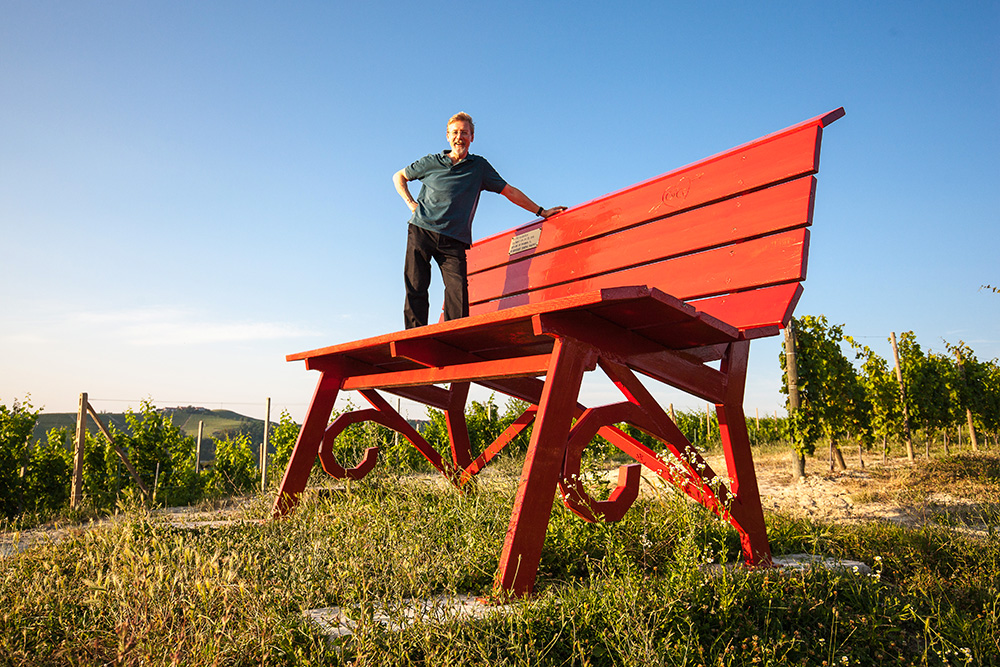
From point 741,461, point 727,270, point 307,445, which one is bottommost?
point 741,461

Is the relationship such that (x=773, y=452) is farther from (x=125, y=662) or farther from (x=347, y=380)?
(x=125, y=662)

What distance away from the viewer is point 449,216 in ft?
13.3

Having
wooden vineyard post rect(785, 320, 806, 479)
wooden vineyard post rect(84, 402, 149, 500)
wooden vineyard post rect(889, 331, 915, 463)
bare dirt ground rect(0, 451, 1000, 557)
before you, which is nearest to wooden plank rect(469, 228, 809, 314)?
bare dirt ground rect(0, 451, 1000, 557)

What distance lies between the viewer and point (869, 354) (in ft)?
42.7

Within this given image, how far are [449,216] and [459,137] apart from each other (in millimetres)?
610

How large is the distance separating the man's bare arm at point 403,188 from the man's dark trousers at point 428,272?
197 millimetres

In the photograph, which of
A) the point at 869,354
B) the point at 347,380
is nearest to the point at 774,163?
the point at 347,380

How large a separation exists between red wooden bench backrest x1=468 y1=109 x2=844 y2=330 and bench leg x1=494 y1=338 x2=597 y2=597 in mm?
1115

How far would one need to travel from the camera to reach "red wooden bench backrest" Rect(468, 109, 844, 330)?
308 cm

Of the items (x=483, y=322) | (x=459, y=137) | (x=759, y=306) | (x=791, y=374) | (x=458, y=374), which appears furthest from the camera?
(x=791, y=374)

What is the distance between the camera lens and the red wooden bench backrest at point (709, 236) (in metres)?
3.08

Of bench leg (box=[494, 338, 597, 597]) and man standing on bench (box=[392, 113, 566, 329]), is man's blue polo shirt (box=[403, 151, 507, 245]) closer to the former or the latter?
man standing on bench (box=[392, 113, 566, 329])

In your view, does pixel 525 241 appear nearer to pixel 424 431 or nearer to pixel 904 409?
pixel 424 431

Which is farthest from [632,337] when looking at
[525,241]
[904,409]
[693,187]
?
[904,409]
